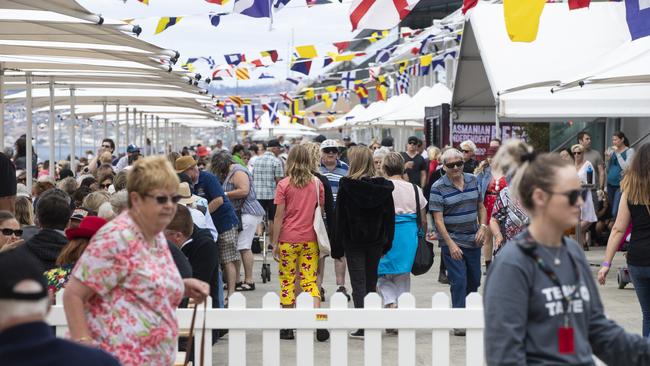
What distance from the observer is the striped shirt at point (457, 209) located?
32.3ft

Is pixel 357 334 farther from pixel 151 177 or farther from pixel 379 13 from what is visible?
pixel 151 177

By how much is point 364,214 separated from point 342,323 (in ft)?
10.00

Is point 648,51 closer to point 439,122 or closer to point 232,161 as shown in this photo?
point 232,161

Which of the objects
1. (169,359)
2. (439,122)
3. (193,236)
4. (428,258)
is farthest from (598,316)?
(439,122)

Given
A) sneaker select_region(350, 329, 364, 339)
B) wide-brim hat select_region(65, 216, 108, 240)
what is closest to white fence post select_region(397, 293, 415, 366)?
wide-brim hat select_region(65, 216, 108, 240)

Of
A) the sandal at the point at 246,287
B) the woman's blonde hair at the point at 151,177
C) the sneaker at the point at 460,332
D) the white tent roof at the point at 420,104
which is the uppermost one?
the white tent roof at the point at 420,104

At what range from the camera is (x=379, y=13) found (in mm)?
11414

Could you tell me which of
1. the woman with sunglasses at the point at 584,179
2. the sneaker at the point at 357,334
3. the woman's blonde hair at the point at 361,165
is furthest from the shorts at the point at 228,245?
the woman with sunglasses at the point at 584,179

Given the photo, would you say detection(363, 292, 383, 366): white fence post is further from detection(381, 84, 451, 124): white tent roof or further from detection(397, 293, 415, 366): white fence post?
detection(381, 84, 451, 124): white tent roof

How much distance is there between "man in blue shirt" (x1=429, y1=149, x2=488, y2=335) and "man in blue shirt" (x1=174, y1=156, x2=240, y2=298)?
7.58 ft

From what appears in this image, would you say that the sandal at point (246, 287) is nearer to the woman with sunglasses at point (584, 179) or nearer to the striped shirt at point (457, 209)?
the striped shirt at point (457, 209)

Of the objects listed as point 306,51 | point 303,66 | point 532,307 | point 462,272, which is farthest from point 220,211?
point 303,66

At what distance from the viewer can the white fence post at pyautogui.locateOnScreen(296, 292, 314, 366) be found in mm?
6598

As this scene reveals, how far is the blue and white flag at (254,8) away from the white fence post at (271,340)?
4.93 metres
